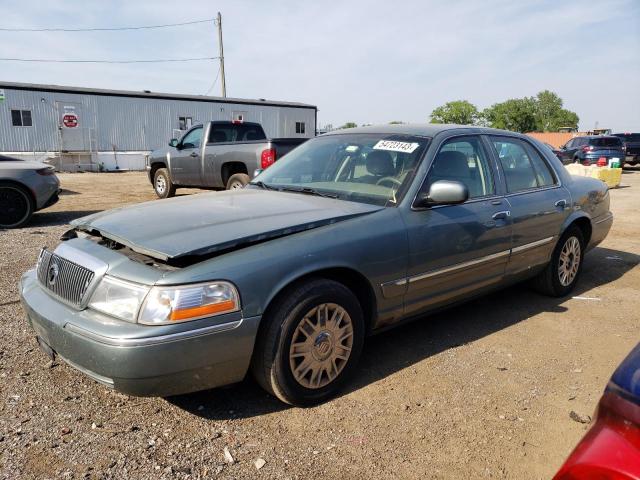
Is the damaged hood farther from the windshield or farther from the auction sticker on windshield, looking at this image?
the auction sticker on windshield

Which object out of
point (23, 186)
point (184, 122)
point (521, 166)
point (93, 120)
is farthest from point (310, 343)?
point (184, 122)

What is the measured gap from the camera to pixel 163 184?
40.1ft

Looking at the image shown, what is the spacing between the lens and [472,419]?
9.64ft

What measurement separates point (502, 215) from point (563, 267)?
1.39 metres

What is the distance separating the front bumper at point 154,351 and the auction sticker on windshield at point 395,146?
183cm

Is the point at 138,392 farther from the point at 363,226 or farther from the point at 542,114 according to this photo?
the point at 542,114

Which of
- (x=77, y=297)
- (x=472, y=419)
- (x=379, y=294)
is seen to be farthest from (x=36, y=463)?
(x=472, y=419)

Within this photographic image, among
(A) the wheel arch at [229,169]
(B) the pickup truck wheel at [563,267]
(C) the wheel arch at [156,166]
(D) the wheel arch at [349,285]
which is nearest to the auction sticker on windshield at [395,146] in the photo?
(D) the wheel arch at [349,285]

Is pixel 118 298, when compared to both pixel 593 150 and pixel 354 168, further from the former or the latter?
pixel 593 150

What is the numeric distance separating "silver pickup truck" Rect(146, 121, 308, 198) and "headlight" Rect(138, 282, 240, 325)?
6.84 meters

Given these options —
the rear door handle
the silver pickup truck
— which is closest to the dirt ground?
the rear door handle

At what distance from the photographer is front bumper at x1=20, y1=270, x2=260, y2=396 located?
246cm

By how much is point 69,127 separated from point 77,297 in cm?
2619

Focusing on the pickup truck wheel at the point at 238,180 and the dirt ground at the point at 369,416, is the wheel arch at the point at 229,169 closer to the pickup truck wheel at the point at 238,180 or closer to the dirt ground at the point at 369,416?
the pickup truck wheel at the point at 238,180
